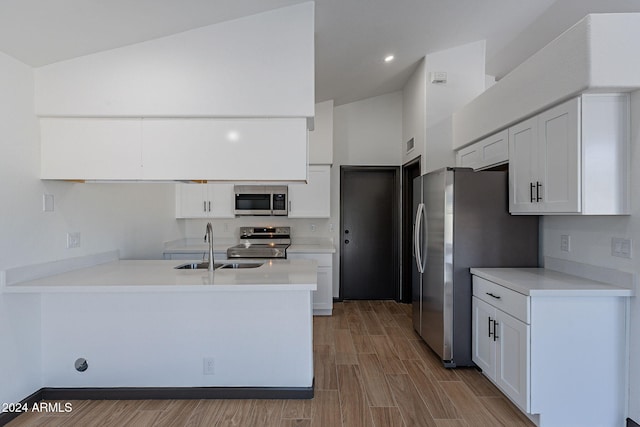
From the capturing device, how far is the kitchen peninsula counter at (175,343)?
2508 mm

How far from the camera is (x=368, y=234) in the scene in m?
5.45

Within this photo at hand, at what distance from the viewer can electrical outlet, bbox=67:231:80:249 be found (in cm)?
272

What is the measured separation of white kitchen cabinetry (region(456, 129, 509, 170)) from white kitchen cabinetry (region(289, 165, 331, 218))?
1749 mm

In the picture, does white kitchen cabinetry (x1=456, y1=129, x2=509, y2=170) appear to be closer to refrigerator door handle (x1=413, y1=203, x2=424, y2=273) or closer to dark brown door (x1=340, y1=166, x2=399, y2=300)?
refrigerator door handle (x1=413, y1=203, x2=424, y2=273)

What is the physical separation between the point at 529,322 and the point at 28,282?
123 inches

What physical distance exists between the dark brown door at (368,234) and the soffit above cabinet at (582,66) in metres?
2.71

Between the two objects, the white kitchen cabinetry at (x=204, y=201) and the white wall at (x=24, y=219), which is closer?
the white wall at (x=24, y=219)

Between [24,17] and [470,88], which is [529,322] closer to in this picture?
[470,88]

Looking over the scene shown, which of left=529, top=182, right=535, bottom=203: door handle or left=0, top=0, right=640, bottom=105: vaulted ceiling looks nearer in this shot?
left=0, top=0, right=640, bottom=105: vaulted ceiling

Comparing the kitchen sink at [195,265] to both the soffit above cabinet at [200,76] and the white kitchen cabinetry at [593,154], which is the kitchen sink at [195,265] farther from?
the white kitchen cabinetry at [593,154]

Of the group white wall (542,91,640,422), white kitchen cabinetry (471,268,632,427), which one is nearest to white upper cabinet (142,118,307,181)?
white kitchen cabinetry (471,268,632,427)

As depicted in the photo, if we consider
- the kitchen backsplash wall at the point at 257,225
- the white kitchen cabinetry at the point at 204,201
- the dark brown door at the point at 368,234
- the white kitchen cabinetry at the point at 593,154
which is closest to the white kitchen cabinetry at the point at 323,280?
the kitchen backsplash wall at the point at 257,225

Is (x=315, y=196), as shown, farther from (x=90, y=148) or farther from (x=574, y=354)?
(x=574, y=354)

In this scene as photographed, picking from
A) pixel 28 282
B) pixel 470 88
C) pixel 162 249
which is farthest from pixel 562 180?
pixel 162 249
